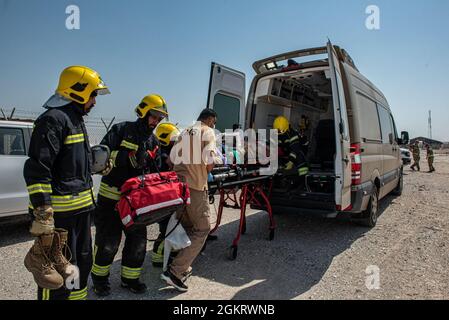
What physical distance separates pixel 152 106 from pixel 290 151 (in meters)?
2.79

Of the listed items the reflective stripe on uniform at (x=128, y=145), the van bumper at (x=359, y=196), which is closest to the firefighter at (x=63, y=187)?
the reflective stripe on uniform at (x=128, y=145)

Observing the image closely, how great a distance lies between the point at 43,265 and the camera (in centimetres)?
209

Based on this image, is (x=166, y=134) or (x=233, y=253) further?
(x=166, y=134)

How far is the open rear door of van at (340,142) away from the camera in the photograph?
3.94 meters

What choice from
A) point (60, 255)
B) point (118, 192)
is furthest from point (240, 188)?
point (60, 255)

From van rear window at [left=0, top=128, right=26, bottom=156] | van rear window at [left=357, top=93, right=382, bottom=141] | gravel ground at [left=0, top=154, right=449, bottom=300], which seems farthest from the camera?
van rear window at [left=357, top=93, right=382, bottom=141]

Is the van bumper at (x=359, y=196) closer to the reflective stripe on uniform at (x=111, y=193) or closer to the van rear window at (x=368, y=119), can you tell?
the van rear window at (x=368, y=119)

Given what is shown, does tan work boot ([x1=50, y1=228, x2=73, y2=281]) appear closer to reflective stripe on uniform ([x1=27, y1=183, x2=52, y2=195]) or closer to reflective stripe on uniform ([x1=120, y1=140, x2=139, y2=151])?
reflective stripe on uniform ([x1=27, y1=183, x2=52, y2=195])

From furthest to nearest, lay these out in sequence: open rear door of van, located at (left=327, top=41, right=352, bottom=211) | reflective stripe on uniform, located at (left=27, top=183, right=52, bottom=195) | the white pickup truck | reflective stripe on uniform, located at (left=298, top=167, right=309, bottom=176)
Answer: reflective stripe on uniform, located at (left=298, top=167, right=309, bottom=176)
the white pickup truck
open rear door of van, located at (left=327, top=41, right=352, bottom=211)
reflective stripe on uniform, located at (left=27, top=183, right=52, bottom=195)

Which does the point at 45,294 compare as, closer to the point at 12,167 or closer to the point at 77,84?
the point at 77,84

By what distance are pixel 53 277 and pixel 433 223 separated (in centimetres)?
611

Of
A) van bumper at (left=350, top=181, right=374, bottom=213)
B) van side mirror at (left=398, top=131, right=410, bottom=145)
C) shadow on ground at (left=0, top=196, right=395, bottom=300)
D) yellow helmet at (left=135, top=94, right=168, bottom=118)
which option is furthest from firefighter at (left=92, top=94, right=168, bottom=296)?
van side mirror at (left=398, top=131, right=410, bottom=145)

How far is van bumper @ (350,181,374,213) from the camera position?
14.1 feet

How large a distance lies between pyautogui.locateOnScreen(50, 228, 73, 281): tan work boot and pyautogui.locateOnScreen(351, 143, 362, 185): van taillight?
3.52 meters
